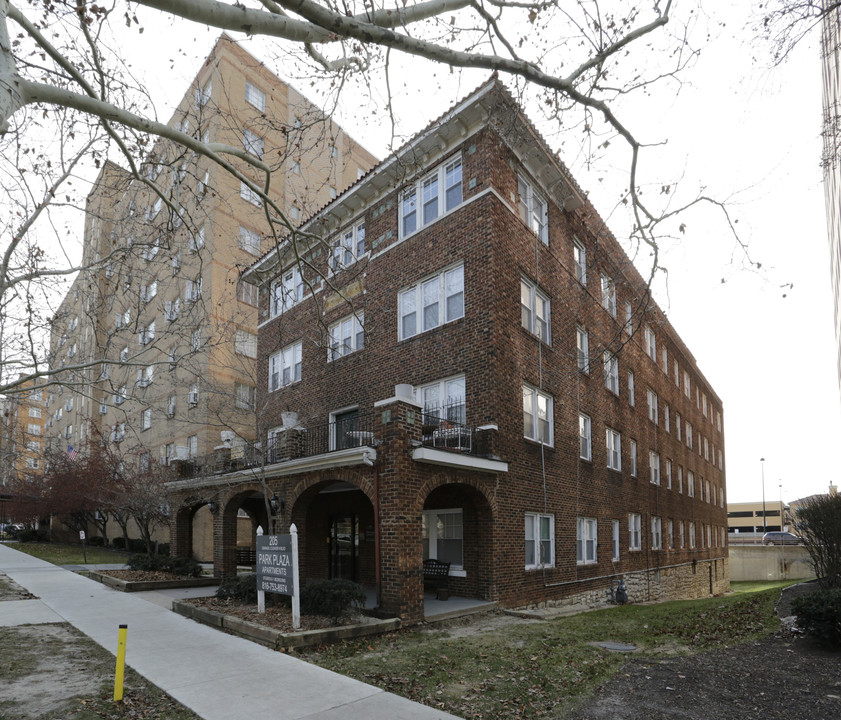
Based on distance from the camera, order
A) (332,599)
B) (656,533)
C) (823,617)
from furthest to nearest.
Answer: (656,533), (332,599), (823,617)

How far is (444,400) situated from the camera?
49.4 feet

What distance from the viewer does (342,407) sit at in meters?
18.3

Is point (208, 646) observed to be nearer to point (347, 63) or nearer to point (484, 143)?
point (347, 63)

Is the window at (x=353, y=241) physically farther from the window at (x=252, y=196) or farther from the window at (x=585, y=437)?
the window at (x=585, y=437)

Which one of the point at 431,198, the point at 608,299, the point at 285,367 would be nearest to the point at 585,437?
the point at 608,299

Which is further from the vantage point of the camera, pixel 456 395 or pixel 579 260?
pixel 579 260

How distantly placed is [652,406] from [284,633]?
21.4 meters

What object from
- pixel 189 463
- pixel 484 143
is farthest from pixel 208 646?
pixel 189 463

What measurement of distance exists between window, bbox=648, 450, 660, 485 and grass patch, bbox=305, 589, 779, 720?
1246 cm

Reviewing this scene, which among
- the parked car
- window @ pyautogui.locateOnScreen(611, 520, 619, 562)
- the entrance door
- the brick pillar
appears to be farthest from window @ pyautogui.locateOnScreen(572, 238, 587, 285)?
the parked car

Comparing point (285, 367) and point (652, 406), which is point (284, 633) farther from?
point (652, 406)

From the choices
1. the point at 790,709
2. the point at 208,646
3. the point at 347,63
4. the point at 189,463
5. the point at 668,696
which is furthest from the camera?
the point at 189,463

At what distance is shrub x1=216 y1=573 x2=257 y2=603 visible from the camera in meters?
13.0

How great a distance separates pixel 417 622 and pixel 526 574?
13.3 feet
